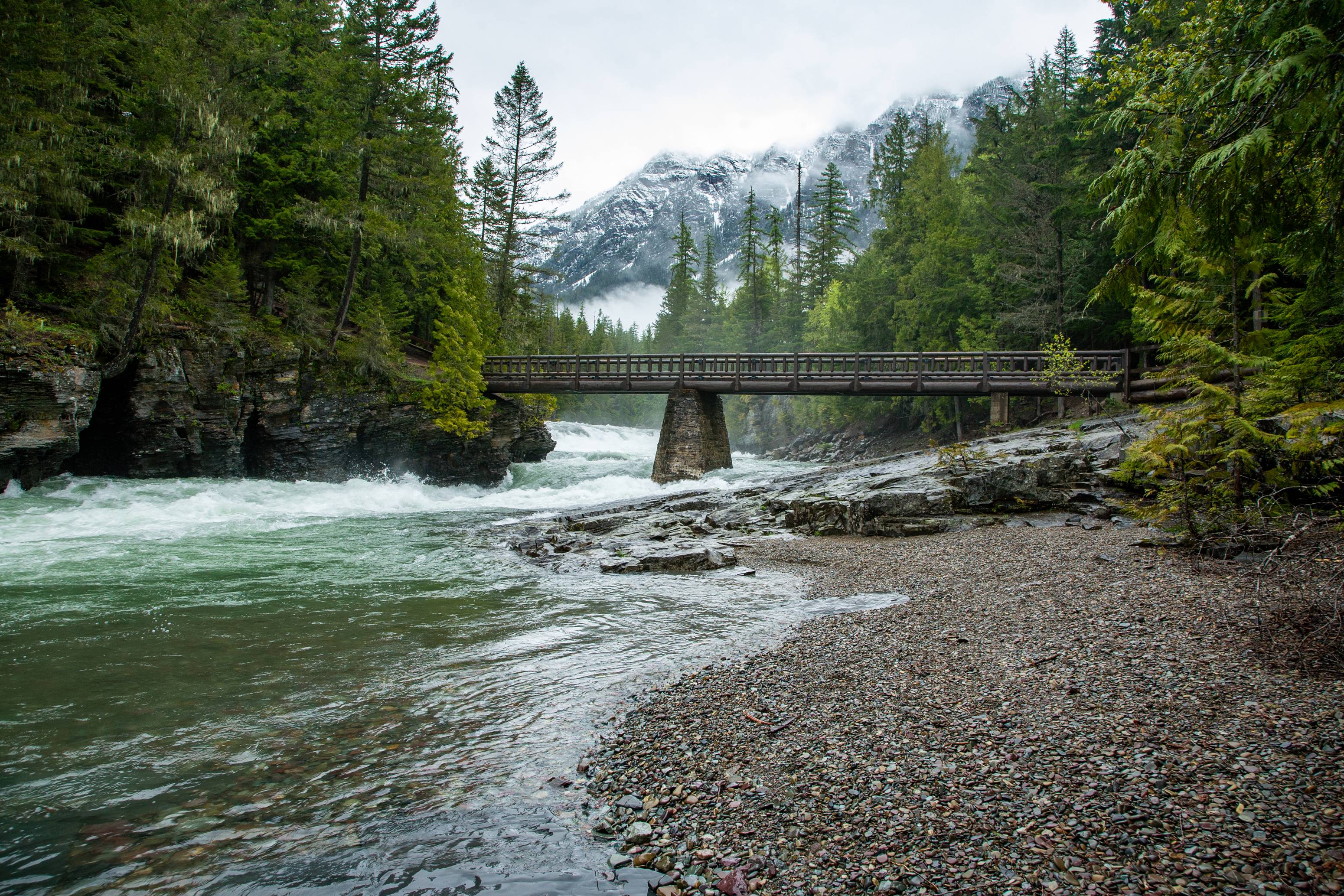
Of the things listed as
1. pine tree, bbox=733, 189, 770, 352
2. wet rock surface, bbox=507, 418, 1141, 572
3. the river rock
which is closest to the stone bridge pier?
wet rock surface, bbox=507, 418, 1141, 572

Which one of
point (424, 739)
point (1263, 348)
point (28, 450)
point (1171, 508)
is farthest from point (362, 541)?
point (1263, 348)

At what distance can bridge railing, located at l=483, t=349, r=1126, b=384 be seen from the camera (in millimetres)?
23922

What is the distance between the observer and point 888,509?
49.7 ft

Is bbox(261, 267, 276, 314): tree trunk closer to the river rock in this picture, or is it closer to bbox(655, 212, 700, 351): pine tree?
the river rock

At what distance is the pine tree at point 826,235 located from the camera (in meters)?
56.5

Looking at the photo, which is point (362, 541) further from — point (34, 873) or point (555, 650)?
point (34, 873)

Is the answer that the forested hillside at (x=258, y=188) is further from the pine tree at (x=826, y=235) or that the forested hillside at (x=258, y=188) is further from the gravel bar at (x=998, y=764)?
the pine tree at (x=826, y=235)

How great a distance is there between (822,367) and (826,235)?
32.0 meters

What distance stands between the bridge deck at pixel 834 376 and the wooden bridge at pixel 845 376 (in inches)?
1.6

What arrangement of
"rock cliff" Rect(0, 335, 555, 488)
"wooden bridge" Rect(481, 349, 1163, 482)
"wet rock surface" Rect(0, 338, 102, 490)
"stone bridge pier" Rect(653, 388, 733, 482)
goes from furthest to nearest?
1. "stone bridge pier" Rect(653, 388, 733, 482)
2. "wooden bridge" Rect(481, 349, 1163, 482)
3. "rock cliff" Rect(0, 335, 555, 488)
4. "wet rock surface" Rect(0, 338, 102, 490)

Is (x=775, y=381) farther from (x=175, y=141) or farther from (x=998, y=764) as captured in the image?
(x=998, y=764)

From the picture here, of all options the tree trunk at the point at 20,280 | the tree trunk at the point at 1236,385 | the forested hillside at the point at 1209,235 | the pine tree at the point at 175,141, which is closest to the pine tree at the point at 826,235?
the forested hillside at the point at 1209,235

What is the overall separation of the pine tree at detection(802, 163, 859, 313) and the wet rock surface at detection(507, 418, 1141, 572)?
41.3 meters

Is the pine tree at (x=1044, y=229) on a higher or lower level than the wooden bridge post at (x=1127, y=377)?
higher
